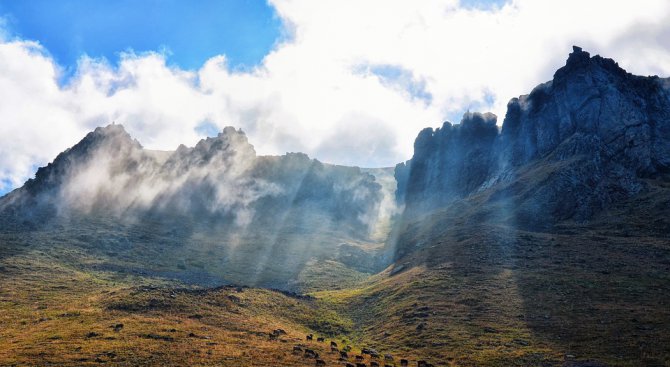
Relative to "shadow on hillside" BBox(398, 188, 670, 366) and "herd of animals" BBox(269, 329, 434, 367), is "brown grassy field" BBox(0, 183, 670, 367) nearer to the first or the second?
"shadow on hillside" BBox(398, 188, 670, 366)

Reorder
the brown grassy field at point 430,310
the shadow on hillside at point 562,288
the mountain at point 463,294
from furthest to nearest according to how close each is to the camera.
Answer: the mountain at point 463,294, the shadow on hillside at point 562,288, the brown grassy field at point 430,310

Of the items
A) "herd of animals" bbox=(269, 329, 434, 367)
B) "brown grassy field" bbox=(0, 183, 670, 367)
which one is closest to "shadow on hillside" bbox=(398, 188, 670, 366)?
"brown grassy field" bbox=(0, 183, 670, 367)

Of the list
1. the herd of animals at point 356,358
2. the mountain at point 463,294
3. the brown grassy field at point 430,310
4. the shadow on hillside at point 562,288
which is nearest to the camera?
the herd of animals at point 356,358

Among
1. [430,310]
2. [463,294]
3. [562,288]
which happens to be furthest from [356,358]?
[562,288]

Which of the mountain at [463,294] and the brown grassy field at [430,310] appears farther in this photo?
the mountain at [463,294]

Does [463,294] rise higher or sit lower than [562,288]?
lower

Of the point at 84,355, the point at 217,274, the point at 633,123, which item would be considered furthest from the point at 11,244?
the point at 633,123

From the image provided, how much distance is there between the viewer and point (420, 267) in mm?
149375

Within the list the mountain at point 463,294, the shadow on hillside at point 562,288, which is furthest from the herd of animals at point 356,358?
the shadow on hillside at point 562,288

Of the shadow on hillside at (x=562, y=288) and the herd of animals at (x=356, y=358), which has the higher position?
the shadow on hillside at (x=562, y=288)

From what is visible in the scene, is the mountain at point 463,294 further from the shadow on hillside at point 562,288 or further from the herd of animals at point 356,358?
the herd of animals at point 356,358

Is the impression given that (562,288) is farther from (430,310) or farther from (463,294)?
(430,310)

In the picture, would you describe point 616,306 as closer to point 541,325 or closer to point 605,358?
point 541,325

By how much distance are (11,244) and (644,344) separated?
691 ft
